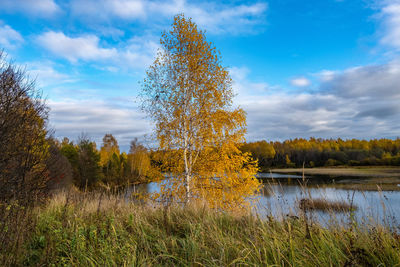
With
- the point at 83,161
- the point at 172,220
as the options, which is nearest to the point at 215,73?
the point at 172,220

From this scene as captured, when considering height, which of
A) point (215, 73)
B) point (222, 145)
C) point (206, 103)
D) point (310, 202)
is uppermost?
point (215, 73)

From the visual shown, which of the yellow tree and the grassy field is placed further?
the yellow tree

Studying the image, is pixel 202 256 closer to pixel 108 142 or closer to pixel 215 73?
pixel 215 73

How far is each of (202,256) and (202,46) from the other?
9143mm

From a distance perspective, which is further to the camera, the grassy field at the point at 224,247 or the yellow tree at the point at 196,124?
the yellow tree at the point at 196,124

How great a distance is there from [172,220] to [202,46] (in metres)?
8.02

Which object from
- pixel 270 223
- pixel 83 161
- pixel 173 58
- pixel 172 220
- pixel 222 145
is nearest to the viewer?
pixel 270 223

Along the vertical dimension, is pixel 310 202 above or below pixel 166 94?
below

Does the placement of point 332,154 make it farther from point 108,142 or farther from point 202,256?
point 202,256

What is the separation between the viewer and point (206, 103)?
33.6ft

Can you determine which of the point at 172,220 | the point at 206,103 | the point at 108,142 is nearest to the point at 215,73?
the point at 206,103

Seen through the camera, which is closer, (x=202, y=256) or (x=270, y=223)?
(x=202, y=256)

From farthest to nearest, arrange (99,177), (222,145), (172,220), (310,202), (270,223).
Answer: (99,177), (222,145), (172,220), (270,223), (310,202)

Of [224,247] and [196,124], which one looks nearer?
[224,247]
